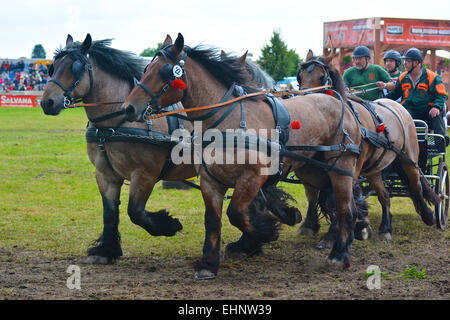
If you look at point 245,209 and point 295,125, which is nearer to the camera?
point 245,209

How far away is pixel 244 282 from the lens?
5.17m

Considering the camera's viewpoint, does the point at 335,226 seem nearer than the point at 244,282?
No

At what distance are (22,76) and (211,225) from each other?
3485 centimetres

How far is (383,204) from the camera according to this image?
24.2ft

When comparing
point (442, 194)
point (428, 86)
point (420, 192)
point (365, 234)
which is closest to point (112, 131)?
point (365, 234)

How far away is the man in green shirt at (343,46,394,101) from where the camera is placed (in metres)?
8.12

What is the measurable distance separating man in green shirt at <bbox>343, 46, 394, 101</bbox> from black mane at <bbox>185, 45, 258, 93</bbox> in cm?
317

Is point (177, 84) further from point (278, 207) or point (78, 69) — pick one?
point (278, 207)

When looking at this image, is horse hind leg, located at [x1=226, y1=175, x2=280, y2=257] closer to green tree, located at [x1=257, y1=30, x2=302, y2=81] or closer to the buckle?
the buckle

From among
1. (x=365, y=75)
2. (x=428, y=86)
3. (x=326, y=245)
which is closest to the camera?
(x=326, y=245)

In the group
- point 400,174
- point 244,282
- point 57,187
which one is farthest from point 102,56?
point 57,187

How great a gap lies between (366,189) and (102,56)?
4.11 m

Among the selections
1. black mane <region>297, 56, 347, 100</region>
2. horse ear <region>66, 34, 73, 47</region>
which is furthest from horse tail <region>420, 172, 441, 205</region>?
horse ear <region>66, 34, 73, 47</region>
